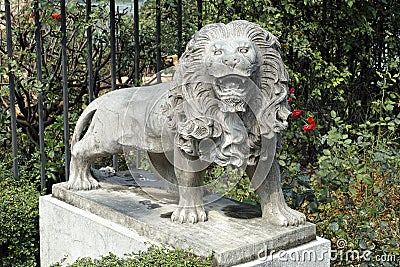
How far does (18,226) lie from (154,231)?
1.31 m

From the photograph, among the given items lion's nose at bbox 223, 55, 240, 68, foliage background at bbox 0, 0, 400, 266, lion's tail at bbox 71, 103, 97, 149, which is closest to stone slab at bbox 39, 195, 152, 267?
foliage background at bbox 0, 0, 400, 266

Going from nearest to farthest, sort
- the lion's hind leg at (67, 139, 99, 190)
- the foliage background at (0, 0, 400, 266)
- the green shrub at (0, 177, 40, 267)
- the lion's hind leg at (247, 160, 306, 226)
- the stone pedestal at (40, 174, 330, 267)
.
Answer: the stone pedestal at (40, 174, 330, 267), the lion's hind leg at (247, 160, 306, 226), the lion's hind leg at (67, 139, 99, 190), the foliage background at (0, 0, 400, 266), the green shrub at (0, 177, 40, 267)

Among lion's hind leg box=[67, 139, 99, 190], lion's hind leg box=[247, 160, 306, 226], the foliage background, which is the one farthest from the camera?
the foliage background

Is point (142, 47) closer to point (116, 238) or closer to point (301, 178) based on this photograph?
point (301, 178)

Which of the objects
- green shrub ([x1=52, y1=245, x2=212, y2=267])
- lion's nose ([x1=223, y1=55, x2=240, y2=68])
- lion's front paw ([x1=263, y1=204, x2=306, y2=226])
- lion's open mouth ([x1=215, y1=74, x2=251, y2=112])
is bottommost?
green shrub ([x1=52, y1=245, x2=212, y2=267])

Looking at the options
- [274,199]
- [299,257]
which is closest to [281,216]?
[274,199]

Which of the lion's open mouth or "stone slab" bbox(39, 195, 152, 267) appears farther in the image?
"stone slab" bbox(39, 195, 152, 267)

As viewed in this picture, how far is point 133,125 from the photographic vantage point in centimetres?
302

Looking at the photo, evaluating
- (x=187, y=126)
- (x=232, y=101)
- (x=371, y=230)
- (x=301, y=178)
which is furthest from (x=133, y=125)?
(x=371, y=230)

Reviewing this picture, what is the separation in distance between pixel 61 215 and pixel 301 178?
141 centimetres

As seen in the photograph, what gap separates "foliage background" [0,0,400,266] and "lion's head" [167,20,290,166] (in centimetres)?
87

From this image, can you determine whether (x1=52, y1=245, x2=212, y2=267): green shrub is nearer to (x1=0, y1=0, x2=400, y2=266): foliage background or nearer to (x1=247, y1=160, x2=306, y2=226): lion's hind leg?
(x1=247, y1=160, x2=306, y2=226): lion's hind leg

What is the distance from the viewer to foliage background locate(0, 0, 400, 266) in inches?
140

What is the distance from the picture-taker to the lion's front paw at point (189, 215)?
278 centimetres
